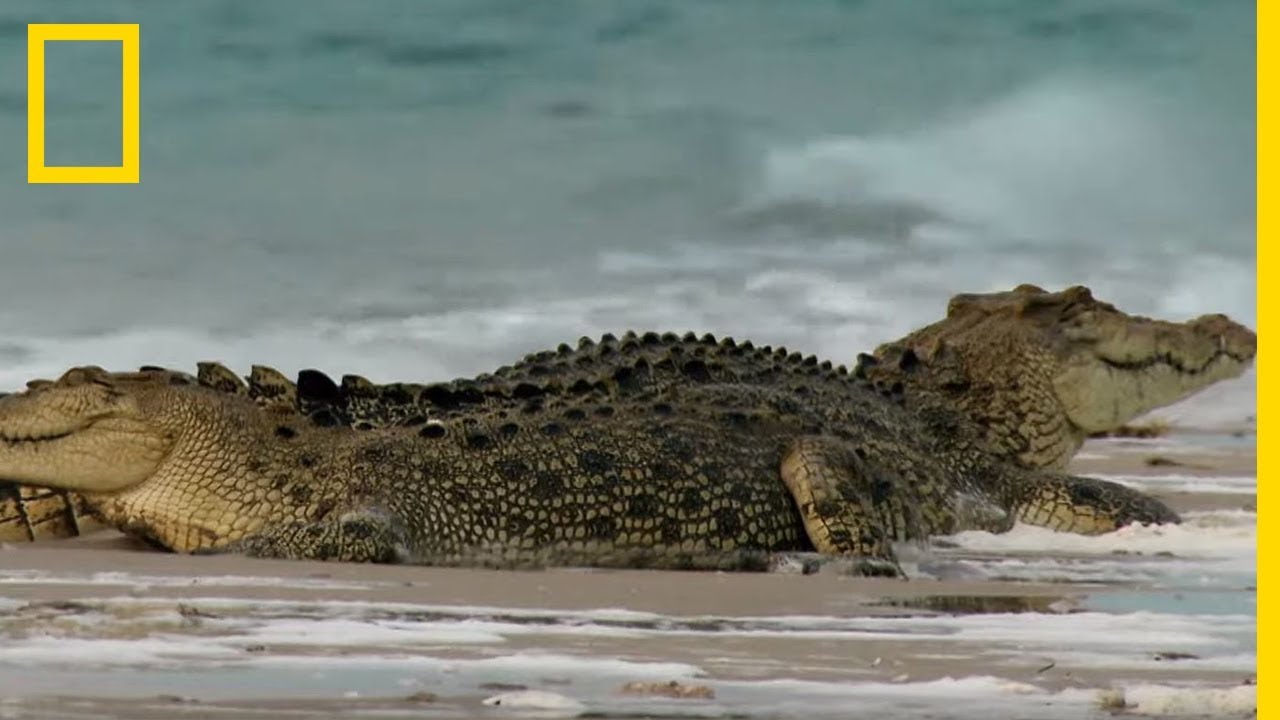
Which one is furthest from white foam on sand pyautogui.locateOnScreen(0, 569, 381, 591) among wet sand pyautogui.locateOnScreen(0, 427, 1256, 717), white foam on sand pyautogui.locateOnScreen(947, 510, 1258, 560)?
white foam on sand pyautogui.locateOnScreen(947, 510, 1258, 560)

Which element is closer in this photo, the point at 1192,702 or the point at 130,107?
the point at 1192,702

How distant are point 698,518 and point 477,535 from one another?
3.36 feet

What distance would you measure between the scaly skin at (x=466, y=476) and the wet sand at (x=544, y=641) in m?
0.51

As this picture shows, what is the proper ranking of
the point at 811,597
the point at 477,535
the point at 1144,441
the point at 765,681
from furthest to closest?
the point at 1144,441 < the point at 477,535 < the point at 811,597 < the point at 765,681

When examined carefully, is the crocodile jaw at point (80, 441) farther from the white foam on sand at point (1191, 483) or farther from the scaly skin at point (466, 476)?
the white foam on sand at point (1191, 483)

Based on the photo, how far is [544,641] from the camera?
607 cm

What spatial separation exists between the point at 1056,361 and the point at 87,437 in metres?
6.34

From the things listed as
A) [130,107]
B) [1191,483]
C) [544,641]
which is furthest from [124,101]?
[1191,483]

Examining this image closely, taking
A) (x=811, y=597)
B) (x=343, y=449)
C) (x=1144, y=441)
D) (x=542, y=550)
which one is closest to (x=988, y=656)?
(x=811, y=597)

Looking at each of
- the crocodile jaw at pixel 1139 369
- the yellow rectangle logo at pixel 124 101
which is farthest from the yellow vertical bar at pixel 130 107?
the crocodile jaw at pixel 1139 369

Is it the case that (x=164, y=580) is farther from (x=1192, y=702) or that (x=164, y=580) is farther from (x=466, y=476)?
(x=1192, y=702)

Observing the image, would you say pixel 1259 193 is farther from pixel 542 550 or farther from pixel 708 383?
pixel 708 383

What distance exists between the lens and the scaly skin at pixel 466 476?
949 centimetres

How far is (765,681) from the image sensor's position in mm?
5277
